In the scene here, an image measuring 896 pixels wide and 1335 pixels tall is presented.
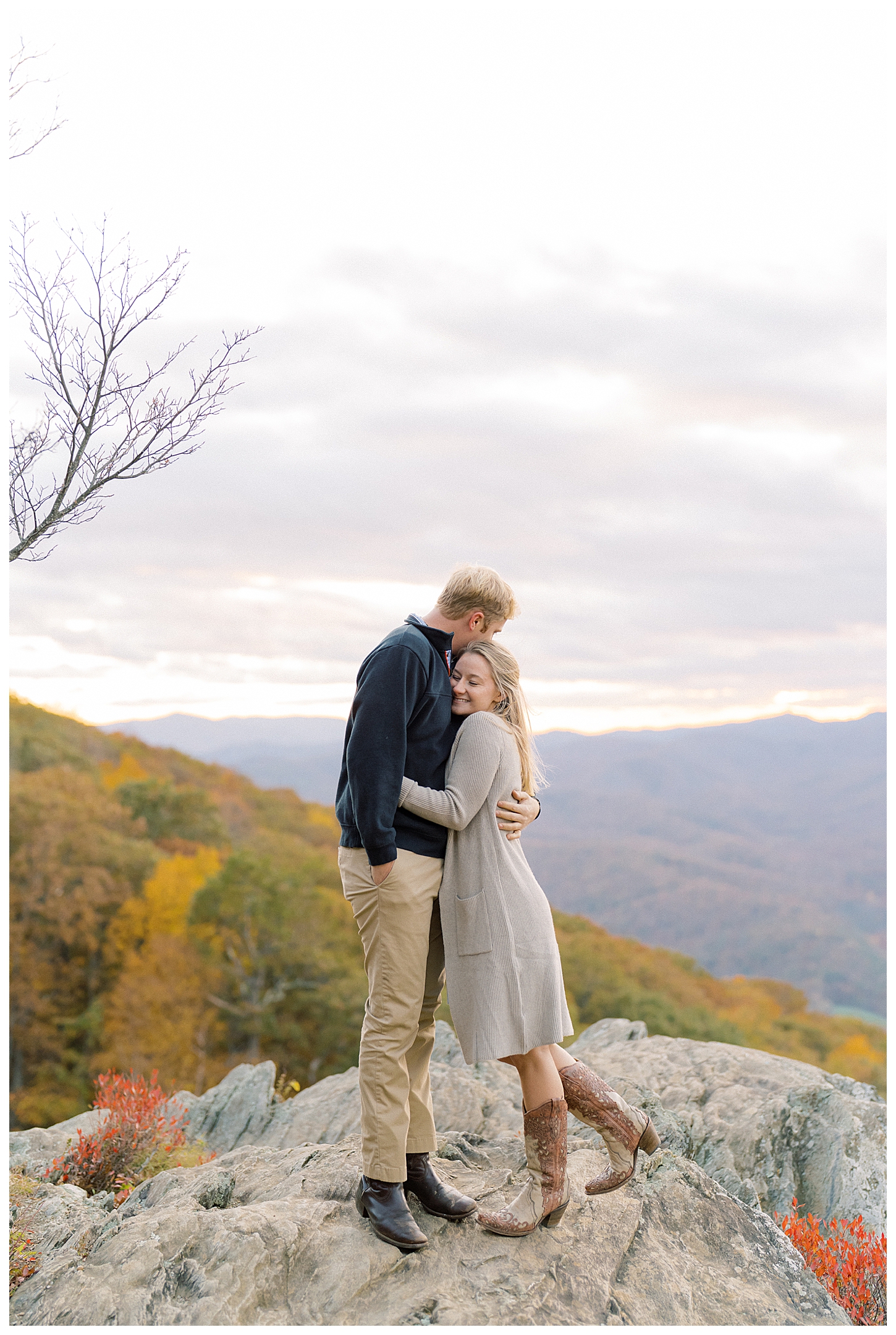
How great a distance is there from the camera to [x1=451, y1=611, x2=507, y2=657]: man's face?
4.41m

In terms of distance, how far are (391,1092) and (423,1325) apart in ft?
2.91

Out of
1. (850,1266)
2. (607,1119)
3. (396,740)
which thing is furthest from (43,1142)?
(850,1266)

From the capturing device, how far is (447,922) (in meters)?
4.21

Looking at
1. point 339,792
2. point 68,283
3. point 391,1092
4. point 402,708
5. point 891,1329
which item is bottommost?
point 891,1329

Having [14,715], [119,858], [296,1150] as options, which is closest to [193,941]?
[119,858]

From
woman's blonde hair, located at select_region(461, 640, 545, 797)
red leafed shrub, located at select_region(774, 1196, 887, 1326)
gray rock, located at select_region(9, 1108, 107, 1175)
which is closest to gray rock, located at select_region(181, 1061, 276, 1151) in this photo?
gray rock, located at select_region(9, 1108, 107, 1175)

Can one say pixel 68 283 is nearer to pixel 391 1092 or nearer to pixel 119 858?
pixel 391 1092

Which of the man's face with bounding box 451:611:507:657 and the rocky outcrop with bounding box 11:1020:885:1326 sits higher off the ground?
the man's face with bounding box 451:611:507:657

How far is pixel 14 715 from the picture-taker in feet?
221

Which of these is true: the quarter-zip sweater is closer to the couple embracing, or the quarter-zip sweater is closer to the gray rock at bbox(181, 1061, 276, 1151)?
the couple embracing

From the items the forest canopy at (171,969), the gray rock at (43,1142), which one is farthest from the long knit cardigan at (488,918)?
the forest canopy at (171,969)

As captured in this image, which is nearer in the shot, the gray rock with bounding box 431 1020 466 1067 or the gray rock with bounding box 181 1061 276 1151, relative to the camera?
the gray rock with bounding box 181 1061 276 1151

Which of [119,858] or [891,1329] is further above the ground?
[891,1329]

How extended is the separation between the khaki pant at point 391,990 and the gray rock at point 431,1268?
43cm
